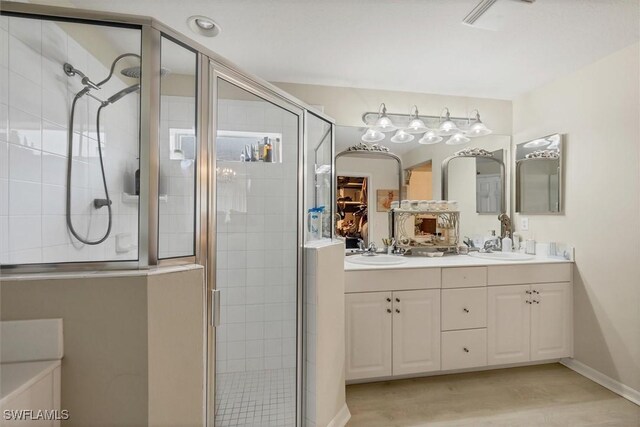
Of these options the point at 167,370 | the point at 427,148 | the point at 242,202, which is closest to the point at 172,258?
the point at 167,370

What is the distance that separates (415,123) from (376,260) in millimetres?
1218

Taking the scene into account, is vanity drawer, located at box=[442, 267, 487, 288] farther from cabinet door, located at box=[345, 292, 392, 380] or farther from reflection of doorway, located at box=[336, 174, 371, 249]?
reflection of doorway, located at box=[336, 174, 371, 249]

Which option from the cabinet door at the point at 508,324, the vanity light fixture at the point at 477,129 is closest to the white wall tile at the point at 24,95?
the cabinet door at the point at 508,324

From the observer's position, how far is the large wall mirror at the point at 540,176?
92.5 inches

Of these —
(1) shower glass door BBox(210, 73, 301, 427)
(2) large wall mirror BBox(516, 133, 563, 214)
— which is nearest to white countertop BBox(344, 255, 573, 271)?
(2) large wall mirror BBox(516, 133, 563, 214)

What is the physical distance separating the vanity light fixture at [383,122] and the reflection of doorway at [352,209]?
0.44 metres

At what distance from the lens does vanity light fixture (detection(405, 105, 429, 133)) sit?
2.52 meters

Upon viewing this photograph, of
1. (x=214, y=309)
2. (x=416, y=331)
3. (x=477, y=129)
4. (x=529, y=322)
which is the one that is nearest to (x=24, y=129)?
(x=214, y=309)

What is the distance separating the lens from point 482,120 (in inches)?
109

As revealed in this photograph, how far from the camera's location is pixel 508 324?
2.17 m

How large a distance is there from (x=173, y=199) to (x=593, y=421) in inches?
99.8

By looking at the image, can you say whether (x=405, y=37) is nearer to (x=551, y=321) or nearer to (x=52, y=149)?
(x=52, y=149)

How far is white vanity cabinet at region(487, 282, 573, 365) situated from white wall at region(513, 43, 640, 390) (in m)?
0.10

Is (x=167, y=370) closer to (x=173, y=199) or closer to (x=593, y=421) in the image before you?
(x=173, y=199)
